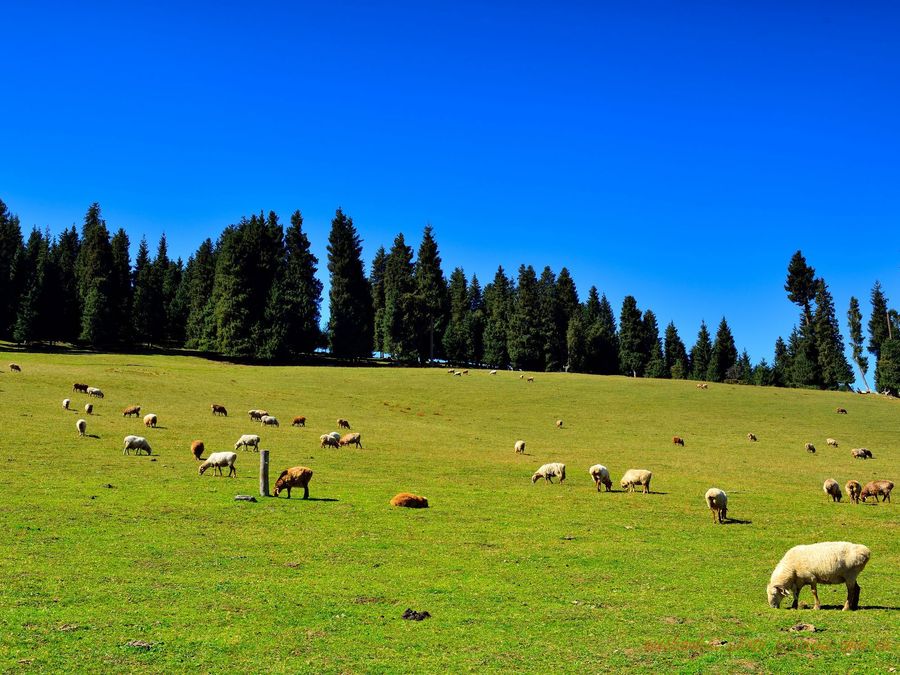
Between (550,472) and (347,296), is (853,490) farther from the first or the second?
(347,296)

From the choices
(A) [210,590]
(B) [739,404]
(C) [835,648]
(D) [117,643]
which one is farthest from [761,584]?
(B) [739,404]

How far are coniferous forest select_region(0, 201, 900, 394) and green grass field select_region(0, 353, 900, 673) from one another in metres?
58.1

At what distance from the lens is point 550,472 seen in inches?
1303

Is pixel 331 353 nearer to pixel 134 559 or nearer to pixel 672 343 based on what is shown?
pixel 672 343

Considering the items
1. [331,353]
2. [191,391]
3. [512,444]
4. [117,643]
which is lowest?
[117,643]

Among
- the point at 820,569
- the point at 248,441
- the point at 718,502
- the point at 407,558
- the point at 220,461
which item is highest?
the point at 248,441

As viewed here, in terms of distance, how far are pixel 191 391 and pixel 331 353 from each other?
A: 56.0 metres

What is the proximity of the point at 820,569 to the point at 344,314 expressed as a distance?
102 metres

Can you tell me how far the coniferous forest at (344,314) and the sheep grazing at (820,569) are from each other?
91389 millimetres

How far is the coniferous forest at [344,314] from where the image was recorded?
103 meters

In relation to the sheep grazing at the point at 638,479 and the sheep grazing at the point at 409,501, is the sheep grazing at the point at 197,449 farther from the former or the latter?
the sheep grazing at the point at 638,479

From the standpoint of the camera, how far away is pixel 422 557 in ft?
59.1

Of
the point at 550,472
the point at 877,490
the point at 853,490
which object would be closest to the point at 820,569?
the point at 550,472

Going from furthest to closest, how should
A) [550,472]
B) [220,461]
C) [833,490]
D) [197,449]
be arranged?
[197,449], [550,472], [833,490], [220,461]
